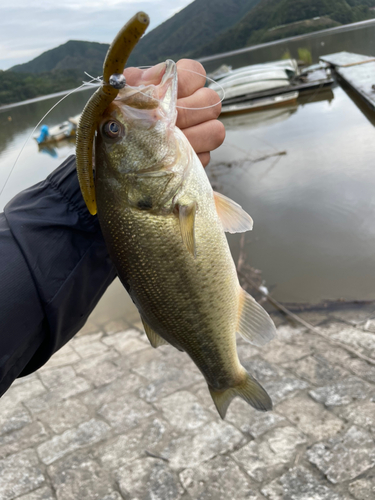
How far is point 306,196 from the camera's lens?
33.7ft

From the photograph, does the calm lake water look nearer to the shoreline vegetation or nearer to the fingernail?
the fingernail

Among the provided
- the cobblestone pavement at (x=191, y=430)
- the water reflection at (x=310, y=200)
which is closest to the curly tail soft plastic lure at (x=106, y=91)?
the cobblestone pavement at (x=191, y=430)

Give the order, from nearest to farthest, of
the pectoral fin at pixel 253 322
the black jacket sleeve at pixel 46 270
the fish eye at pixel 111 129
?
the fish eye at pixel 111 129 → the black jacket sleeve at pixel 46 270 → the pectoral fin at pixel 253 322

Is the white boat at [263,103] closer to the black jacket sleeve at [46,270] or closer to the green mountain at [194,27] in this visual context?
the black jacket sleeve at [46,270]

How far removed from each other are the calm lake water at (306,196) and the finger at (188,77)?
18.3 feet

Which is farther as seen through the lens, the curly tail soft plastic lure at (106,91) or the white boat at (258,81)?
the white boat at (258,81)

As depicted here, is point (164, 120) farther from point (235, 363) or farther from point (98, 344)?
point (98, 344)

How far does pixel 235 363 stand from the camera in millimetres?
1851

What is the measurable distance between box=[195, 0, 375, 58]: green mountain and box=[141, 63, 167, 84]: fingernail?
89231mm

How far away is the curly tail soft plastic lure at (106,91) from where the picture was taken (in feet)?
3.05

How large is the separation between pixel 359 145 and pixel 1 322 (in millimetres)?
13689

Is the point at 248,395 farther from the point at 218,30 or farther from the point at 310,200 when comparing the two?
the point at 218,30

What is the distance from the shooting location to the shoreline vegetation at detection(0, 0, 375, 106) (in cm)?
6112

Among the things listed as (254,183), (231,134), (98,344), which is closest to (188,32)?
(231,134)
